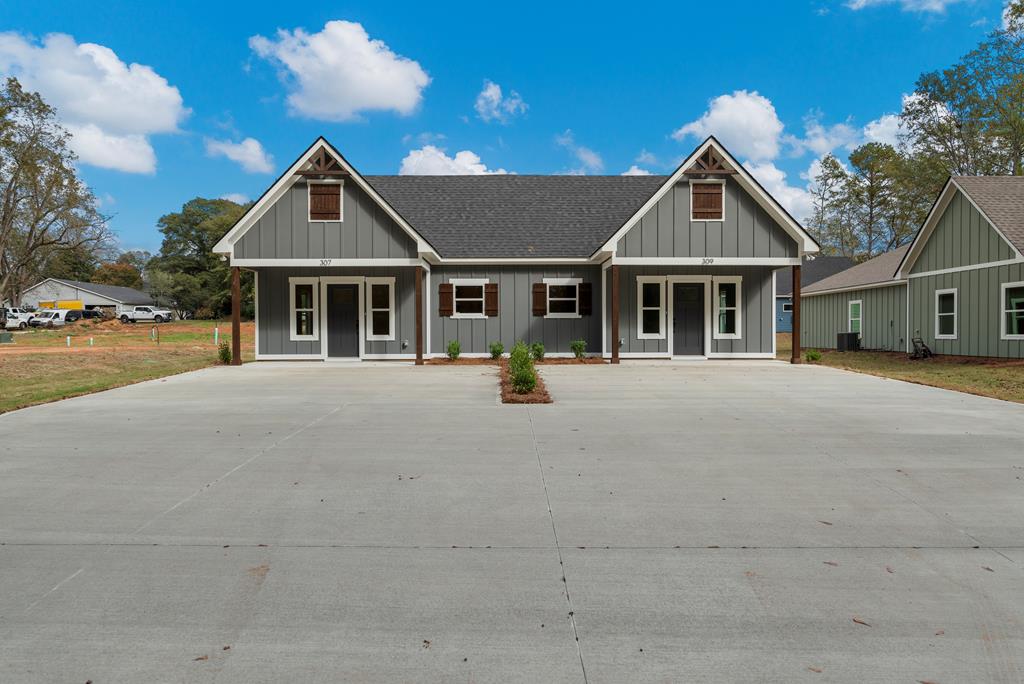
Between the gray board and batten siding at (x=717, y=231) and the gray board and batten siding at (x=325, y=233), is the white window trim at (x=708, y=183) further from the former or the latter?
the gray board and batten siding at (x=325, y=233)

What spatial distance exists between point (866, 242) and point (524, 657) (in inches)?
2225

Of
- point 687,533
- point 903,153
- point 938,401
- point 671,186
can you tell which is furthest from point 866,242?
point 687,533

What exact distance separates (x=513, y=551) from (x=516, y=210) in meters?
18.0

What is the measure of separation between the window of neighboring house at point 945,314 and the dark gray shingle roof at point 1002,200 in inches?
106

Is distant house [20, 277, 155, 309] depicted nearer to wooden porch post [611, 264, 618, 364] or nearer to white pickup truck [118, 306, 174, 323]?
white pickup truck [118, 306, 174, 323]

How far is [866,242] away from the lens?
166ft

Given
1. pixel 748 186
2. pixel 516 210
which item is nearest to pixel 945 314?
pixel 748 186

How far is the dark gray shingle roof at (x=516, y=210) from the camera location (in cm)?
1912

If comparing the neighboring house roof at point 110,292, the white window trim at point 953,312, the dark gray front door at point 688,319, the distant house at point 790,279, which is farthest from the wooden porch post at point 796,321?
the neighboring house roof at point 110,292

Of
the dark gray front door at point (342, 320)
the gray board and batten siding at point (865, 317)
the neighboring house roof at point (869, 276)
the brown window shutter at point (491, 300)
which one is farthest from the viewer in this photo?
the neighboring house roof at point (869, 276)

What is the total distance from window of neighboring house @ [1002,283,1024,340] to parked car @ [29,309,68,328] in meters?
58.7

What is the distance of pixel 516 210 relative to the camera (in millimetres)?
20859

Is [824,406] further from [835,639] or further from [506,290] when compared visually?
[506,290]

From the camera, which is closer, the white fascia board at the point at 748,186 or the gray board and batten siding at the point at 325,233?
the white fascia board at the point at 748,186
